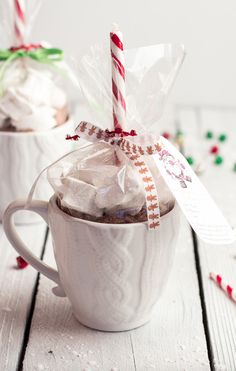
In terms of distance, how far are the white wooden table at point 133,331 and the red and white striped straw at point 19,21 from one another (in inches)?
14.7

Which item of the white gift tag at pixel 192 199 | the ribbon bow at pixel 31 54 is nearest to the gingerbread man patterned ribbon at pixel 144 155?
the white gift tag at pixel 192 199

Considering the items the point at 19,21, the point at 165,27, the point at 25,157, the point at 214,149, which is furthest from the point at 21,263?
the point at 165,27

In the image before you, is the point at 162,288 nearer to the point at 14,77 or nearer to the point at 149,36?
→ the point at 14,77

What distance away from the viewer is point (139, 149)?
2.89 ft

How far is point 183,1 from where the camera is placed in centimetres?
195

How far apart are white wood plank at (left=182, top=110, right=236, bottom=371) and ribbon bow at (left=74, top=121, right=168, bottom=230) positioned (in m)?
0.20

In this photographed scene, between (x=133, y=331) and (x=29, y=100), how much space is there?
1.56 ft

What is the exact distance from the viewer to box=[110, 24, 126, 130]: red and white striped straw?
0.86 meters

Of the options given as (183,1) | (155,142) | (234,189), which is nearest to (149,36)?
(183,1)

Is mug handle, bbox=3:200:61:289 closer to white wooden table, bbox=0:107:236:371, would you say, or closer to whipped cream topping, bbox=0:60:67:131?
white wooden table, bbox=0:107:236:371

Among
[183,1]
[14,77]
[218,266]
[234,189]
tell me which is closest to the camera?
[218,266]

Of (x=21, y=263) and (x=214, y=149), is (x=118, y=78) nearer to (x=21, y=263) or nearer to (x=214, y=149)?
(x=21, y=263)

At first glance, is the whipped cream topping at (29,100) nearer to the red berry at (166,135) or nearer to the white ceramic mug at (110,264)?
the white ceramic mug at (110,264)

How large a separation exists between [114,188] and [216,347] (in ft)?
0.87
